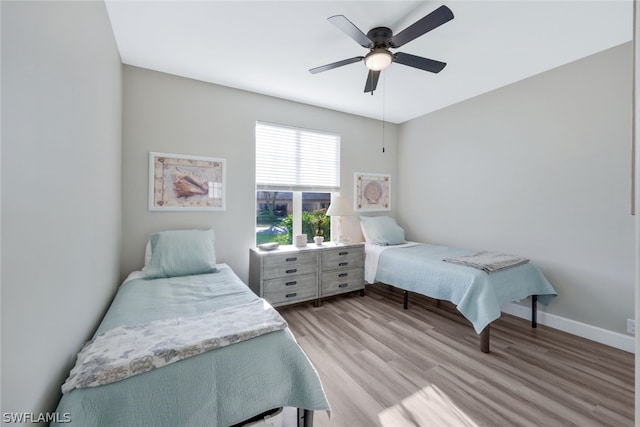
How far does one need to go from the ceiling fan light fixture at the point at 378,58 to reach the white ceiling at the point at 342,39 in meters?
0.23

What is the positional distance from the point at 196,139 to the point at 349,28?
197cm

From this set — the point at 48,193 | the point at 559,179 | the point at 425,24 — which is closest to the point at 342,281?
the point at 559,179

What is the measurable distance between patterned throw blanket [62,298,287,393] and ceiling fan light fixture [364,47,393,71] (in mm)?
1969

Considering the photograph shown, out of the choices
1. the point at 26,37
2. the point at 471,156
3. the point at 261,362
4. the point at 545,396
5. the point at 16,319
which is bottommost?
the point at 545,396

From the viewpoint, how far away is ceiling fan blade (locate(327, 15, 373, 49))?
5.14 ft

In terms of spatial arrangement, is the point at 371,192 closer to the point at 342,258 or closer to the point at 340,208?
the point at 340,208

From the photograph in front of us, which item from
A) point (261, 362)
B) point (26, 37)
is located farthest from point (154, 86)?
point (261, 362)

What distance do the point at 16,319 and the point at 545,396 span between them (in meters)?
2.72

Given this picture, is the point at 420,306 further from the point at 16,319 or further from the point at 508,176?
the point at 16,319

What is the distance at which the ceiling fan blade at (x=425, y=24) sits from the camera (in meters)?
1.47

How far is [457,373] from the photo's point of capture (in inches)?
75.8

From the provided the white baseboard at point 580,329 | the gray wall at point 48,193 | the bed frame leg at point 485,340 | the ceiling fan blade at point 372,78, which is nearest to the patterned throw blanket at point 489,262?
the bed frame leg at point 485,340

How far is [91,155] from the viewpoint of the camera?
146 centimetres

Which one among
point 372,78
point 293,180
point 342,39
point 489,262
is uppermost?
point 342,39
